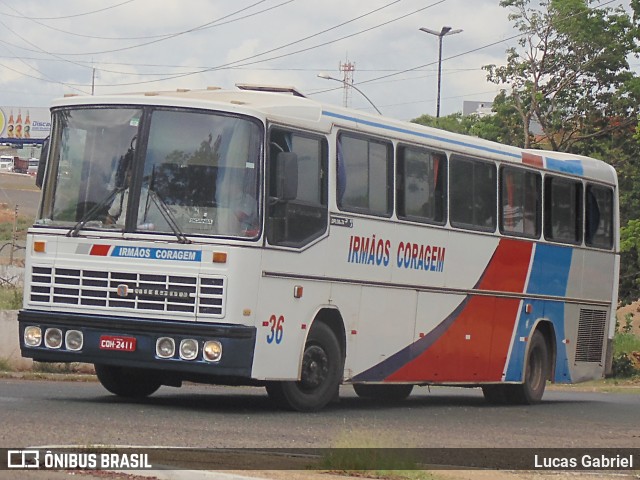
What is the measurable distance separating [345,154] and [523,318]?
17.5 feet

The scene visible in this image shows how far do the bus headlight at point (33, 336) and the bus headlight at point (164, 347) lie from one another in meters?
1.40

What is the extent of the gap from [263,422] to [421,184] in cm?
485

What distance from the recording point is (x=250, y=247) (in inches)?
559

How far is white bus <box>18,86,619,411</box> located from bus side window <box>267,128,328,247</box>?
2cm

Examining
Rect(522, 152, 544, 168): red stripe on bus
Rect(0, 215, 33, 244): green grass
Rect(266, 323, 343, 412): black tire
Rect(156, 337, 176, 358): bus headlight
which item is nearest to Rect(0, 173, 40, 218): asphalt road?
Rect(0, 215, 33, 244): green grass

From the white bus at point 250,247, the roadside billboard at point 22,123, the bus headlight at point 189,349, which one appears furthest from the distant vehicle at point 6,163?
the bus headlight at point 189,349

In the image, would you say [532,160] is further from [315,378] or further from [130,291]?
[130,291]

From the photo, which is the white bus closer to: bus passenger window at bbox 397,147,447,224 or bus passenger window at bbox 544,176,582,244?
bus passenger window at bbox 397,147,447,224

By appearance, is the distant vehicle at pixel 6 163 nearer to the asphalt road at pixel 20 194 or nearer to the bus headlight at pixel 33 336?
the asphalt road at pixel 20 194

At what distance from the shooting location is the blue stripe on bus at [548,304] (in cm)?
2014

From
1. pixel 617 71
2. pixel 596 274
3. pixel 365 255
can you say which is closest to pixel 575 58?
pixel 617 71

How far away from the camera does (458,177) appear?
18.5m

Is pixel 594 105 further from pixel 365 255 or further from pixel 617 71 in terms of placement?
pixel 365 255

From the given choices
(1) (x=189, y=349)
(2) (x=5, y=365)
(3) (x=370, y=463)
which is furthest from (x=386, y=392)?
(3) (x=370, y=463)
